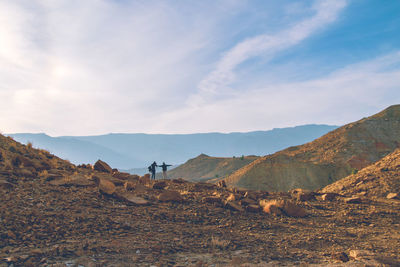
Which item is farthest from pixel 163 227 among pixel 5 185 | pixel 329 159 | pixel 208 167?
pixel 208 167

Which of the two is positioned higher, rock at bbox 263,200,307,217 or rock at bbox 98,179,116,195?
rock at bbox 98,179,116,195

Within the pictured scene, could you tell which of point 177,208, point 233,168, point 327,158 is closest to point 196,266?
point 177,208

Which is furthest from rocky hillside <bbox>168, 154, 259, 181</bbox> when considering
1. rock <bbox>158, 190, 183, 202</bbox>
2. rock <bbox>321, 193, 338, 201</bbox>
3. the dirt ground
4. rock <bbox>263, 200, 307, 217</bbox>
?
the dirt ground

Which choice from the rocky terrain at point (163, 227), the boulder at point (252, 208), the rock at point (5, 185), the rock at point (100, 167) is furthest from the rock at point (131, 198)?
the rock at point (100, 167)

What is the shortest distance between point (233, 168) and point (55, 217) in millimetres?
57160

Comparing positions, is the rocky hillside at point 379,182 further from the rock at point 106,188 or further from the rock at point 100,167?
the rock at point 100,167

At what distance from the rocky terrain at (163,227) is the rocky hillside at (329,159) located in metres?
25.9

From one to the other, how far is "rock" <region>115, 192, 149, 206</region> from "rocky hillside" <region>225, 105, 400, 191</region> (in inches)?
1168

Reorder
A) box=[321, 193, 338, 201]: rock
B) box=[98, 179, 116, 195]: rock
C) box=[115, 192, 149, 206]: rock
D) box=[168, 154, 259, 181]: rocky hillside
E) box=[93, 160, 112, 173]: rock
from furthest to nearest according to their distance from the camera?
box=[168, 154, 259, 181]: rocky hillside → box=[93, 160, 112, 173]: rock → box=[321, 193, 338, 201]: rock → box=[98, 179, 116, 195]: rock → box=[115, 192, 149, 206]: rock

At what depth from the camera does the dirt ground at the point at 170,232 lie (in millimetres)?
5418

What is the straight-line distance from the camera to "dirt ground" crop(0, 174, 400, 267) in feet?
17.8

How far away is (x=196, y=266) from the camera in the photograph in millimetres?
5117

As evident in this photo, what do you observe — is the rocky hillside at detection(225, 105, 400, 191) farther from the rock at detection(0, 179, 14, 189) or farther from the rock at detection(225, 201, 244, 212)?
the rock at detection(0, 179, 14, 189)

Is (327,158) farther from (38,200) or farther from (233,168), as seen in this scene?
(38,200)
